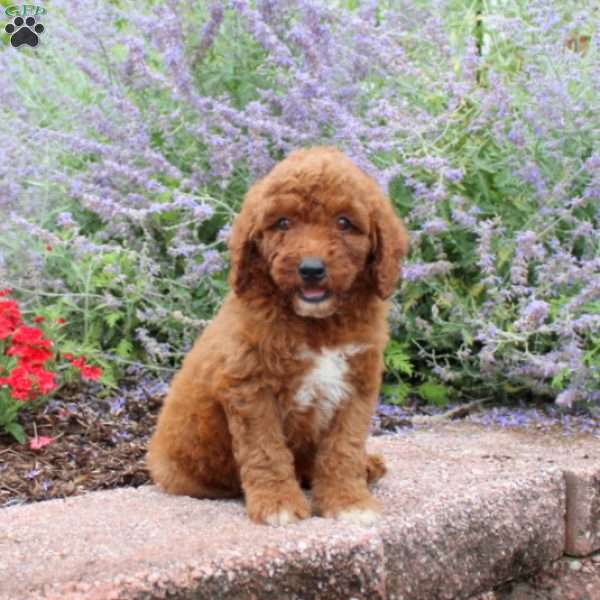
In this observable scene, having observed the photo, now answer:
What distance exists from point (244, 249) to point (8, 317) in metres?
1.49

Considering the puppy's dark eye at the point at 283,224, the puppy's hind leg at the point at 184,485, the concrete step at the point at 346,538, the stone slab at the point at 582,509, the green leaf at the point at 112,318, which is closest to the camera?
the concrete step at the point at 346,538

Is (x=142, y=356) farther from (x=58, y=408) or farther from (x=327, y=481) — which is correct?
(x=327, y=481)

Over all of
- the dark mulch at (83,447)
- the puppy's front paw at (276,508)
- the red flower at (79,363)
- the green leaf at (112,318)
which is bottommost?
the dark mulch at (83,447)

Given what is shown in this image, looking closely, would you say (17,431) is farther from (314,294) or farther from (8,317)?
(314,294)

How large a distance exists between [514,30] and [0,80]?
2.73 m

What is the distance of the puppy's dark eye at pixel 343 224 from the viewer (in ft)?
9.09

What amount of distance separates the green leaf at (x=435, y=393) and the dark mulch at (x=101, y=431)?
0.16 ft

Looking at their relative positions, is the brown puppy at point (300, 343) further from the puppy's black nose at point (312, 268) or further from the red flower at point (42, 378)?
the red flower at point (42, 378)

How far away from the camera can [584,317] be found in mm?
3766

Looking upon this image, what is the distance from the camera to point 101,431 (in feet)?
13.7

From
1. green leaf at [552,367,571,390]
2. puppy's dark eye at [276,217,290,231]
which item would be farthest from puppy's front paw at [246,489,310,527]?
green leaf at [552,367,571,390]

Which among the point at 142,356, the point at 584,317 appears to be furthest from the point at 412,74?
the point at 142,356

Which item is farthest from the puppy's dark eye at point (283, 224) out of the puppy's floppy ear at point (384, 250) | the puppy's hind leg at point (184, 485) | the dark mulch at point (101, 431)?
the dark mulch at point (101, 431)

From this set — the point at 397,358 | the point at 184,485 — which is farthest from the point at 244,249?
the point at 397,358
